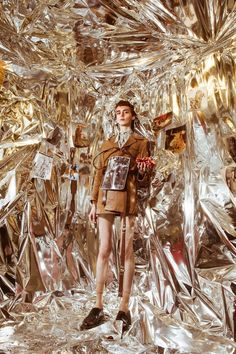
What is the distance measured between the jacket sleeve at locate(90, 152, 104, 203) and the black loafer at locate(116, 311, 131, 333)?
0.31 m

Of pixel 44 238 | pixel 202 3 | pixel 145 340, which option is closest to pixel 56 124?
pixel 44 238

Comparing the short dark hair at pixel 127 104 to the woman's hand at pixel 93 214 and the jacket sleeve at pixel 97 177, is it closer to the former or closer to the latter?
the jacket sleeve at pixel 97 177

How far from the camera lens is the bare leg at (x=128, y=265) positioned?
1.07 metres

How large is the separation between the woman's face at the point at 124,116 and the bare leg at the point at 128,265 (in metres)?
0.27

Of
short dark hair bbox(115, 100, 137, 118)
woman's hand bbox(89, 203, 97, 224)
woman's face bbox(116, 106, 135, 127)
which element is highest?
short dark hair bbox(115, 100, 137, 118)

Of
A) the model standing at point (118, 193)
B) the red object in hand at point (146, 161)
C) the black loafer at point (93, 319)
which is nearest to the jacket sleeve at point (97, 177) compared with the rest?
the model standing at point (118, 193)

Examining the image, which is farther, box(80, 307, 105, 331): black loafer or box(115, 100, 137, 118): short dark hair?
box(115, 100, 137, 118): short dark hair

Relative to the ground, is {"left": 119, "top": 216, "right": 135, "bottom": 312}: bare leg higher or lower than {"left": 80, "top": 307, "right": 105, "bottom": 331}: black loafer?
higher

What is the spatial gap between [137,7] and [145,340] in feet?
2.73

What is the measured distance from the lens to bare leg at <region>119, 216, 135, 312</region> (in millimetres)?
1066

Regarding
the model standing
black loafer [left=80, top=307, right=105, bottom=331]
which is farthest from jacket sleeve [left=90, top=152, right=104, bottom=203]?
black loafer [left=80, top=307, right=105, bottom=331]

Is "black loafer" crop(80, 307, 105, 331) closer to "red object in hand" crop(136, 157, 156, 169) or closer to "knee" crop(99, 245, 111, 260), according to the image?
"knee" crop(99, 245, 111, 260)

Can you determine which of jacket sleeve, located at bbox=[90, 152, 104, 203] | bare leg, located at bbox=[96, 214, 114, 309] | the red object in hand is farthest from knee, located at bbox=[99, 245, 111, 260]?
the red object in hand

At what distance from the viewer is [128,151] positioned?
114 centimetres
